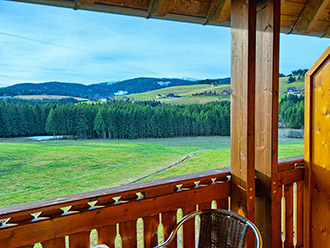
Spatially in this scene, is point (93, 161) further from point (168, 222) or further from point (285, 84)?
point (285, 84)

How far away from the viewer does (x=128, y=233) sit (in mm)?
1382

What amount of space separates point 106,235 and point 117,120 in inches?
54.5

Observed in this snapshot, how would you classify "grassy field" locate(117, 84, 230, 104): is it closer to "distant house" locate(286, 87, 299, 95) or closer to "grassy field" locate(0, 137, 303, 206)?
"grassy field" locate(0, 137, 303, 206)

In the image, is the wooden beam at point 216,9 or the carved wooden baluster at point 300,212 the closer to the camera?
the wooden beam at point 216,9

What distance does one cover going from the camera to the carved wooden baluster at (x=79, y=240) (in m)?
1.23

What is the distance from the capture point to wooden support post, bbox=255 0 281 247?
1.59 m

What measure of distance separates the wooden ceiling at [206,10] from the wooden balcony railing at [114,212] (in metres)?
1.12

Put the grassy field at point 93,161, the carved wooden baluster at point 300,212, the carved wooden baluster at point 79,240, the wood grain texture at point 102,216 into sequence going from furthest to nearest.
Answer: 1. the grassy field at point 93,161
2. the carved wooden baluster at point 300,212
3. the carved wooden baluster at point 79,240
4. the wood grain texture at point 102,216

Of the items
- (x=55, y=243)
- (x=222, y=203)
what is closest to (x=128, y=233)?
(x=55, y=243)

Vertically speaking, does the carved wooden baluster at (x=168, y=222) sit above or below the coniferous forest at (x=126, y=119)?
below

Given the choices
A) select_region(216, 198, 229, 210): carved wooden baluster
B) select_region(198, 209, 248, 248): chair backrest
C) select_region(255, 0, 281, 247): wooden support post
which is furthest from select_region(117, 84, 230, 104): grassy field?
select_region(198, 209, 248, 248): chair backrest

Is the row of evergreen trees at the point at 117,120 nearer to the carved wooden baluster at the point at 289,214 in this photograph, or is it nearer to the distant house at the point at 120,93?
the distant house at the point at 120,93

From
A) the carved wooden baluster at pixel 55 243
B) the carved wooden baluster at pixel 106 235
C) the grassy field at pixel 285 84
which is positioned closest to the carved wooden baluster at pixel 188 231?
the carved wooden baluster at pixel 106 235

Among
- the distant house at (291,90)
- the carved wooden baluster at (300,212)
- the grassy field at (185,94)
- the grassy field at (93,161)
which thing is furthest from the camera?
the grassy field at (185,94)
